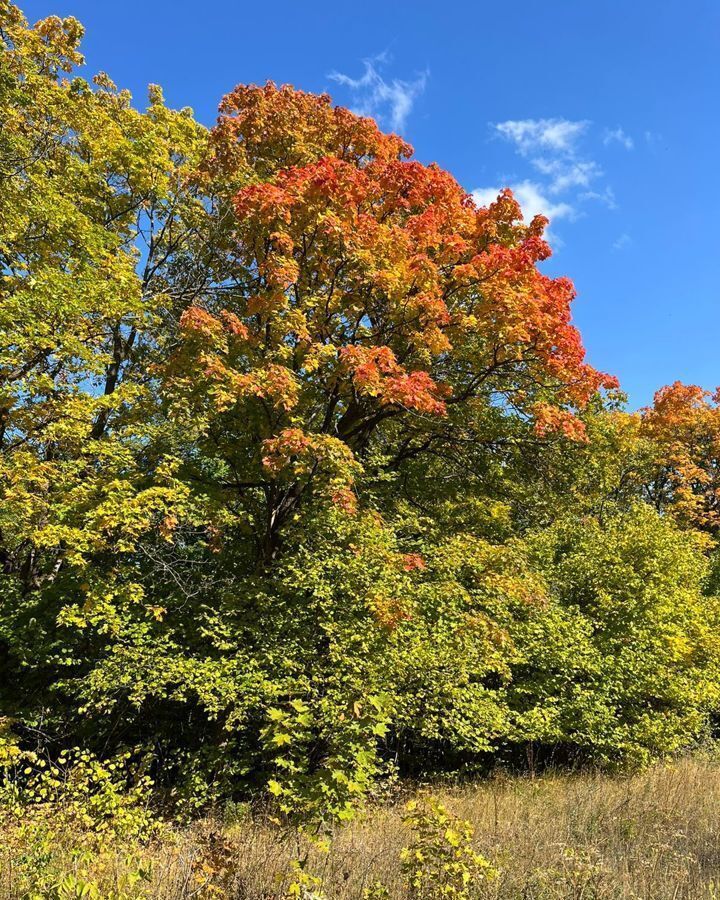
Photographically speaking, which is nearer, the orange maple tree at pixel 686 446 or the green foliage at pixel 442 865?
the green foliage at pixel 442 865

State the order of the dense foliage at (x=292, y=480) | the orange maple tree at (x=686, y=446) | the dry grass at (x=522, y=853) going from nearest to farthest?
the dry grass at (x=522, y=853)
the dense foliage at (x=292, y=480)
the orange maple tree at (x=686, y=446)

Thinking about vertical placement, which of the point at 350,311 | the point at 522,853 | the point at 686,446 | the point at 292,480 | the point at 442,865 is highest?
the point at 686,446

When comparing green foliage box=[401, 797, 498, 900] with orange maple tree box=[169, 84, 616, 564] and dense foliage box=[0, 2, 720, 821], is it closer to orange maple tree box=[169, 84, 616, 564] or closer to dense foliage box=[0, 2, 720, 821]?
dense foliage box=[0, 2, 720, 821]

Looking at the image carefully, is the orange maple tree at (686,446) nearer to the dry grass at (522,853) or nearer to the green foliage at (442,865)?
the dry grass at (522,853)

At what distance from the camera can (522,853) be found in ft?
15.9

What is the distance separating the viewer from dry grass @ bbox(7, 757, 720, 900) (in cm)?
385

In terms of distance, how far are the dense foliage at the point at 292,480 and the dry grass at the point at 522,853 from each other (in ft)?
3.53

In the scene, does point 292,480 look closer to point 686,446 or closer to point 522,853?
point 522,853

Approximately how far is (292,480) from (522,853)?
17.6ft

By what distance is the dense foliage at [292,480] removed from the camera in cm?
692

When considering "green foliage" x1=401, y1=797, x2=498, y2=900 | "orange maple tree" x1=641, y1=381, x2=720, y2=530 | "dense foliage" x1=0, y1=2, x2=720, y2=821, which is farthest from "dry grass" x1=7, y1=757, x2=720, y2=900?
"orange maple tree" x1=641, y1=381, x2=720, y2=530

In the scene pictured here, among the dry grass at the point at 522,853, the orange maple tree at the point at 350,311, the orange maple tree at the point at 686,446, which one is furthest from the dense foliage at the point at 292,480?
the orange maple tree at the point at 686,446

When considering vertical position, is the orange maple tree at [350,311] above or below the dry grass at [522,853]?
above

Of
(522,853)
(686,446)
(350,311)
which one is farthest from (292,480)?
(686,446)
